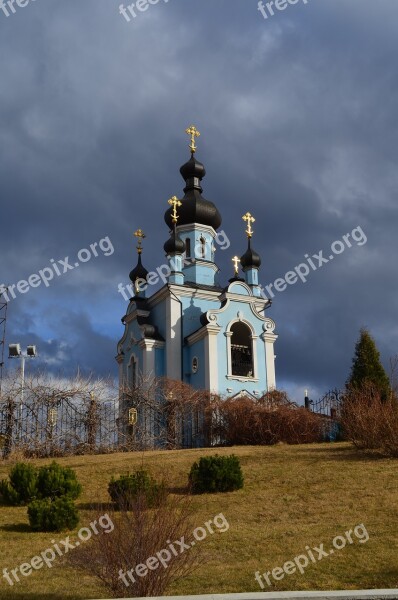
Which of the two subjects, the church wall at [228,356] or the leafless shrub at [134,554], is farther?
the church wall at [228,356]

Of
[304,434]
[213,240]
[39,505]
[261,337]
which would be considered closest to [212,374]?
[261,337]

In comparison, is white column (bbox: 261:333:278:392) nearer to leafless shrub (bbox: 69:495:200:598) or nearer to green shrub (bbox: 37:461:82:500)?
green shrub (bbox: 37:461:82:500)

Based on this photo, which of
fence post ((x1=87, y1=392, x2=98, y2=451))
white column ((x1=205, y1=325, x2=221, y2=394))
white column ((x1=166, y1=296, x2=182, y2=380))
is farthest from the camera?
white column ((x1=166, y1=296, x2=182, y2=380))

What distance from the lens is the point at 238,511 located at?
41.2 feet

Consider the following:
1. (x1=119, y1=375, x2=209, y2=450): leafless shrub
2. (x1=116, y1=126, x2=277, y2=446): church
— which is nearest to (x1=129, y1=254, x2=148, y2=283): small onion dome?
(x1=116, y1=126, x2=277, y2=446): church

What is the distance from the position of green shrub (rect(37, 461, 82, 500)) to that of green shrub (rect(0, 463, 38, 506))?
0.13 meters

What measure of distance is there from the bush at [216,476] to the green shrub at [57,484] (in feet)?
7.33

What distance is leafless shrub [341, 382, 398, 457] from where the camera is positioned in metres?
16.1

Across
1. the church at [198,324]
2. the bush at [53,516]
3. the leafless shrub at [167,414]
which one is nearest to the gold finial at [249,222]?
the church at [198,324]

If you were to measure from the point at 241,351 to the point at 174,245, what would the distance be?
211 inches

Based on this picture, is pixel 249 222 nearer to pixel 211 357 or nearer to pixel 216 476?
pixel 211 357

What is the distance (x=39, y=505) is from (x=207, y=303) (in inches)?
752

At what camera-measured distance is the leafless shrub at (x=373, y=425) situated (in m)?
16.1

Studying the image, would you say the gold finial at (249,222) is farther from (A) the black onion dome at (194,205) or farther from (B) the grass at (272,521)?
(B) the grass at (272,521)
